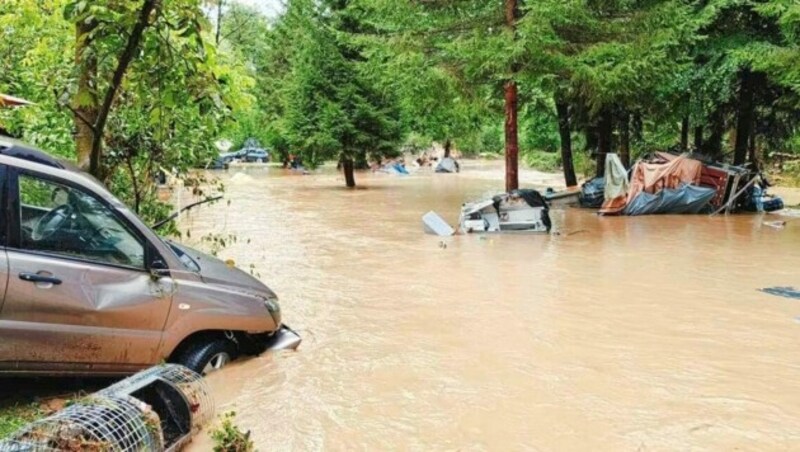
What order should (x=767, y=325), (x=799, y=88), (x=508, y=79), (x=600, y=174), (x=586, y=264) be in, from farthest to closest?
(x=600, y=174) < (x=508, y=79) < (x=799, y=88) < (x=586, y=264) < (x=767, y=325)

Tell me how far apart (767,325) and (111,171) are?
7390mm

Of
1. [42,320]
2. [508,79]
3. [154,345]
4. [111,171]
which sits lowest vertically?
[154,345]

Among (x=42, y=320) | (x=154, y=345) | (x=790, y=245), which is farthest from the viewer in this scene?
(x=790, y=245)

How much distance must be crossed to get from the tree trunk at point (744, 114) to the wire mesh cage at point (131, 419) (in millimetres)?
18660

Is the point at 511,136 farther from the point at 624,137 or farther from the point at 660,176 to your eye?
the point at 624,137

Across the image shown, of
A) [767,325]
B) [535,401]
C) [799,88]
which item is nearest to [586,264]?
[767,325]

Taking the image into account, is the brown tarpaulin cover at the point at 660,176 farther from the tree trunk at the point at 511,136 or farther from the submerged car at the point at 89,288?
the submerged car at the point at 89,288

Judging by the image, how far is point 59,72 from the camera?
555 centimetres

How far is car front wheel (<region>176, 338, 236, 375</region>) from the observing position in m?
4.51

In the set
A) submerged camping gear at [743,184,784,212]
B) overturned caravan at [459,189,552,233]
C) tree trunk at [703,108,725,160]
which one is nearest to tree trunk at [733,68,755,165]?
tree trunk at [703,108,725,160]

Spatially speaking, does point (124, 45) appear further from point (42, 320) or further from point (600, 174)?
point (600, 174)

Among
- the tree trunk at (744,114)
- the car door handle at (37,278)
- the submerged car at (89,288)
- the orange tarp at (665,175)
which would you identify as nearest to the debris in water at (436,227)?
the orange tarp at (665,175)

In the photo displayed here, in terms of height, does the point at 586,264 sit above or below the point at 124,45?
below

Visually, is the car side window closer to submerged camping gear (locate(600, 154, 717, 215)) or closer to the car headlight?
the car headlight
